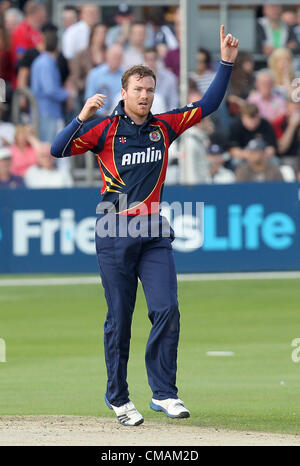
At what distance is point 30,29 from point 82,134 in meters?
11.3

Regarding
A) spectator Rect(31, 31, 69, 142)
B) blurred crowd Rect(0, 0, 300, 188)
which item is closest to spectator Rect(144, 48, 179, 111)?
blurred crowd Rect(0, 0, 300, 188)

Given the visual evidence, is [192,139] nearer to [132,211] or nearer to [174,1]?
[174,1]

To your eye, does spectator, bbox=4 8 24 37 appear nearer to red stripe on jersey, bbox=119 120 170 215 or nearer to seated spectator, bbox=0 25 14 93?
seated spectator, bbox=0 25 14 93

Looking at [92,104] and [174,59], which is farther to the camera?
[174,59]

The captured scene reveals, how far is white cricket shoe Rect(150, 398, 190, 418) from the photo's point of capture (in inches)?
269

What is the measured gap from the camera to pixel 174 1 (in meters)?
18.4

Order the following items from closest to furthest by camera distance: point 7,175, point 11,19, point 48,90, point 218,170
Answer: point 7,175, point 218,170, point 48,90, point 11,19

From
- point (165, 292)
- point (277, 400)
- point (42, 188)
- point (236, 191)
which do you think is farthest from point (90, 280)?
point (165, 292)

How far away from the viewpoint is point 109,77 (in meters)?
17.0

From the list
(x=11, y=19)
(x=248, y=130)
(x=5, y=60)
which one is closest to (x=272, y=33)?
(x=248, y=130)

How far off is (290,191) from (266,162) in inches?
33.1

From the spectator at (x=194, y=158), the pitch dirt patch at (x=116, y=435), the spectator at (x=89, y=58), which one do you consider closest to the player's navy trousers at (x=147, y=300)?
the pitch dirt patch at (x=116, y=435)

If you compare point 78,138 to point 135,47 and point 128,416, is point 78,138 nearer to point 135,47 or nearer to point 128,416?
point 128,416

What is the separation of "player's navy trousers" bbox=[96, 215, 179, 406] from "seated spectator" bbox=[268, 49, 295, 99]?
11399mm
